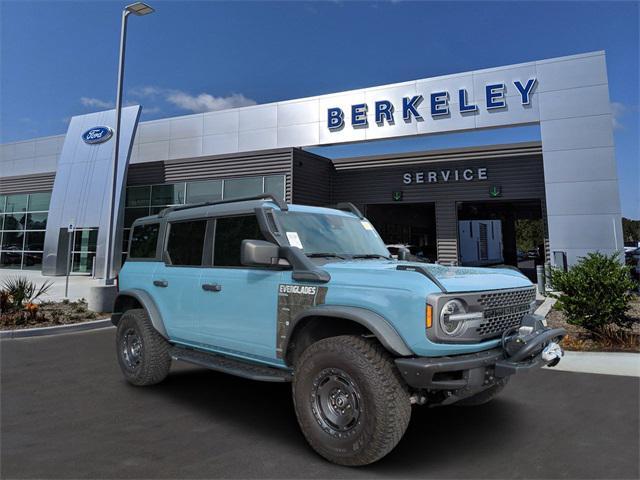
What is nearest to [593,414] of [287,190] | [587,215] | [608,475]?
[608,475]

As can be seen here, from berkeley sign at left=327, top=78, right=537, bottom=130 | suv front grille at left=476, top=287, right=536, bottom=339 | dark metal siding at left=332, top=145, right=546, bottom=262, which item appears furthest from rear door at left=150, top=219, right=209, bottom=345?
dark metal siding at left=332, top=145, right=546, bottom=262

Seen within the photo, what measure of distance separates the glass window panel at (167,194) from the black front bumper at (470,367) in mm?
18380

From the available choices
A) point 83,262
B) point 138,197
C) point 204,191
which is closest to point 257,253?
point 204,191

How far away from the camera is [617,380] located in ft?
17.4

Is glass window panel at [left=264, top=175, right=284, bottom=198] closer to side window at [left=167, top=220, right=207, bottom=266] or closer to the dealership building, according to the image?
the dealership building

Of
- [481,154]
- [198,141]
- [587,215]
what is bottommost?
[587,215]

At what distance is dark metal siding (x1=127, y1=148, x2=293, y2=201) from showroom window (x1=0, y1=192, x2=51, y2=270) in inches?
261

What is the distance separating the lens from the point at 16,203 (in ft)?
82.8

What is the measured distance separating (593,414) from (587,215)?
12.3 metres

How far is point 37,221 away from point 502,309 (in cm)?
2707

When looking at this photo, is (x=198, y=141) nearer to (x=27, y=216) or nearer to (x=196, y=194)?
(x=196, y=194)

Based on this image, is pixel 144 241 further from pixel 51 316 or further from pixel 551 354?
pixel 51 316

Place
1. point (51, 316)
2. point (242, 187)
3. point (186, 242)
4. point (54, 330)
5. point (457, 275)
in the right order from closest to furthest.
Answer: point (457, 275) → point (186, 242) → point (54, 330) → point (51, 316) → point (242, 187)

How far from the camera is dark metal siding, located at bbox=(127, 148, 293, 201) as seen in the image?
17516 millimetres
